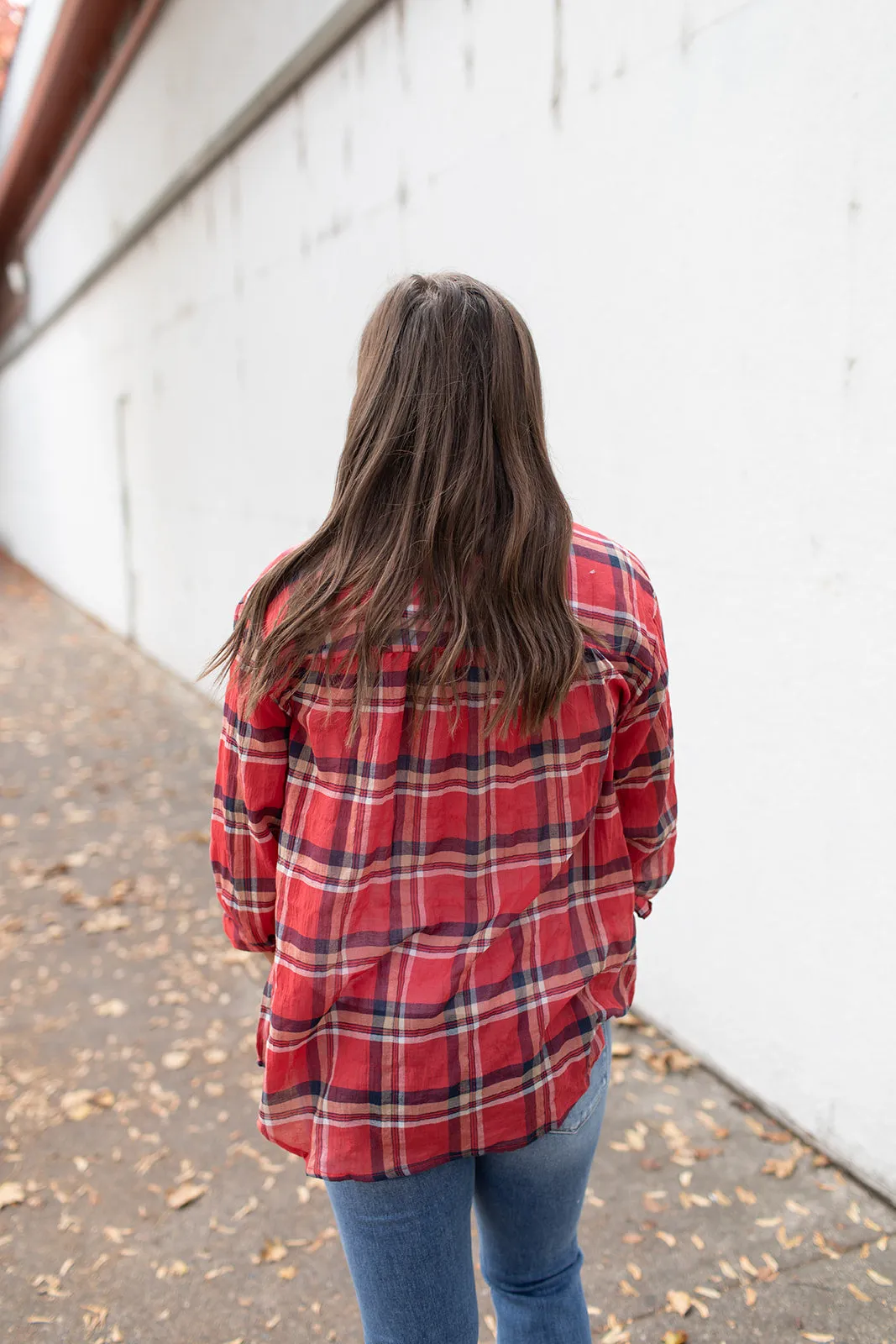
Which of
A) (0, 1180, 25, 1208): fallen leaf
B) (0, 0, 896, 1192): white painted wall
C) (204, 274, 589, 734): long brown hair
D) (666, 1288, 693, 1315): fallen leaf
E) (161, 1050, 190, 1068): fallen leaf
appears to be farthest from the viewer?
(161, 1050, 190, 1068): fallen leaf

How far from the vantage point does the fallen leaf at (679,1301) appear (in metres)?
2.32

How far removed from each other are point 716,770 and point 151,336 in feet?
27.1

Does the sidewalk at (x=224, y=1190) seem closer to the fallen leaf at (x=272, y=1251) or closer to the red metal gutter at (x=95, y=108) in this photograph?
the fallen leaf at (x=272, y=1251)

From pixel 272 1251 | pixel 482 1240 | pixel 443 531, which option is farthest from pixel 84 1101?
pixel 443 531

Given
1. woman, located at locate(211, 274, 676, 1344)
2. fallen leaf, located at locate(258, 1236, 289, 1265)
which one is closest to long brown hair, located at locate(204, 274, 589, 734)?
woman, located at locate(211, 274, 676, 1344)

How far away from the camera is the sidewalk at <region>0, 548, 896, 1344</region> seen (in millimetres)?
2336

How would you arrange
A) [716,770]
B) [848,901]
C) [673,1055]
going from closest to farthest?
[848,901]
[716,770]
[673,1055]

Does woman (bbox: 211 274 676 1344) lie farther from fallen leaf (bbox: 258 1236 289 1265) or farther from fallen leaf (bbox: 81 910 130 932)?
fallen leaf (bbox: 81 910 130 932)

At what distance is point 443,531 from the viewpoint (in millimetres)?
1262

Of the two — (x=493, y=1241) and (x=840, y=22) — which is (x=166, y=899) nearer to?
(x=493, y=1241)

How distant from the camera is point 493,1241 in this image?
153cm

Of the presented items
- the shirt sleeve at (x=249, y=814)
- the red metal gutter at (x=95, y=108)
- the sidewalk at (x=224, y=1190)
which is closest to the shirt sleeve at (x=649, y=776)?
the shirt sleeve at (x=249, y=814)

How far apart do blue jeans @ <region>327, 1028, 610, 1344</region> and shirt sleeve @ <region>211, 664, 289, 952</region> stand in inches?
15.8

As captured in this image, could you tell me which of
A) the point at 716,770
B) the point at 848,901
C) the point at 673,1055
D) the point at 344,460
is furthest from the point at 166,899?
the point at 344,460
